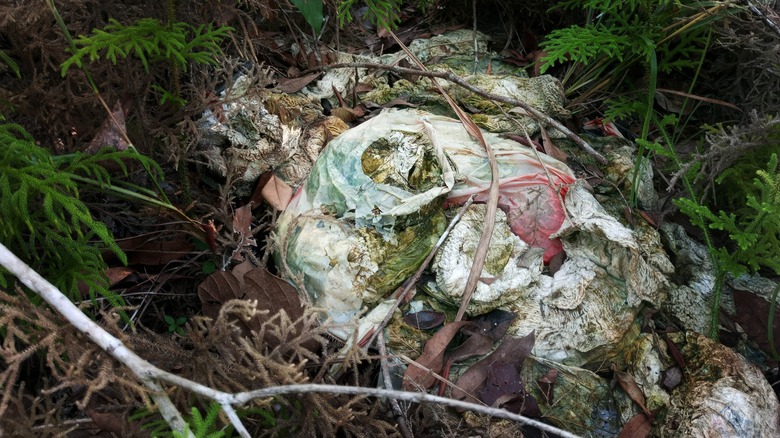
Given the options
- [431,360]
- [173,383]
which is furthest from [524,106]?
[173,383]

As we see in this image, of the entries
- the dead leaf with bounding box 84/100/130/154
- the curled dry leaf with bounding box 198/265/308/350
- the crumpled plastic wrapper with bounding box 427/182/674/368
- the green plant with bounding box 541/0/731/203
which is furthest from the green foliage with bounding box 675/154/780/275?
the dead leaf with bounding box 84/100/130/154

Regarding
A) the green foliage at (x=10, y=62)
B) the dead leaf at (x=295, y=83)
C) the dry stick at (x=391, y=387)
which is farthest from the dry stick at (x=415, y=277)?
the green foliage at (x=10, y=62)

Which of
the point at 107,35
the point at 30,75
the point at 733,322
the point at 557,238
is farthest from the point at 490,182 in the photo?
the point at 30,75

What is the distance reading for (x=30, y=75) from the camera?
186cm

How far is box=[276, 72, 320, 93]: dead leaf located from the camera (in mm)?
2482

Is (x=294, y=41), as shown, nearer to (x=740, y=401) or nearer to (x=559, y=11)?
(x=559, y=11)

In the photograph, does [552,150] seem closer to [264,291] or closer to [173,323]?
[264,291]

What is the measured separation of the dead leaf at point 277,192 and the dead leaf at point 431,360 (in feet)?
2.48

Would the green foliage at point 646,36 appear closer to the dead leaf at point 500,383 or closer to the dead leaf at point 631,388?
the dead leaf at point 631,388

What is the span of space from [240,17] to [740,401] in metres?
2.22

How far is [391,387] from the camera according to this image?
1664 mm

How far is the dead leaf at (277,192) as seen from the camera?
2127 mm

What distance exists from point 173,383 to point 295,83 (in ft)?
5.26

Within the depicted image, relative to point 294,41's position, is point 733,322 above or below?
below
